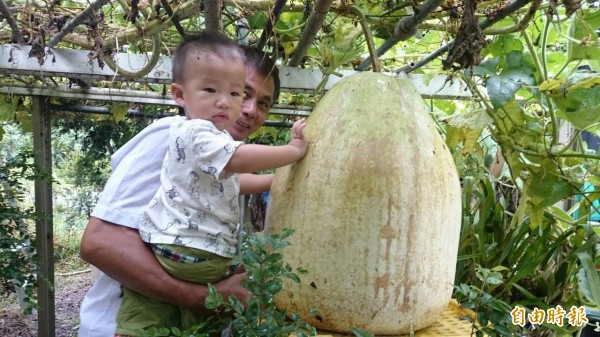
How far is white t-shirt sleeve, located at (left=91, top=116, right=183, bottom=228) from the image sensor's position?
3.54ft

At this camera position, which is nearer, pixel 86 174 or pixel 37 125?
pixel 37 125

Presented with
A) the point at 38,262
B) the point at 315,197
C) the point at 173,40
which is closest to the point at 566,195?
the point at 315,197

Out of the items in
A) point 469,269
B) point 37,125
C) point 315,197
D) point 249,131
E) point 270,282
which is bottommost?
point 469,269

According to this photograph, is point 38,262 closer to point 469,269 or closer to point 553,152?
point 469,269

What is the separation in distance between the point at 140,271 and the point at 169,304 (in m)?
0.11

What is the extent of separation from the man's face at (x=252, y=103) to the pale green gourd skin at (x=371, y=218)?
342 mm

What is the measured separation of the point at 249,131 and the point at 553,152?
2.24ft

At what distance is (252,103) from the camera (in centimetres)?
128

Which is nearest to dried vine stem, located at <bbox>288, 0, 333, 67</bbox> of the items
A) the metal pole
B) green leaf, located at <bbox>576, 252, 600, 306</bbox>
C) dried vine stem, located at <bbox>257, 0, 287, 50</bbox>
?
dried vine stem, located at <bbox>257, 0, 287, 50</bbox>

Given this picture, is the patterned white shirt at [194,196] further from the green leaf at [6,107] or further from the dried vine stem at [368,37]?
the green leaf at [6,107]

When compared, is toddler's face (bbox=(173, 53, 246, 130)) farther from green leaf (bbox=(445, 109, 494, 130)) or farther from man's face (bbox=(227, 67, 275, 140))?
green leaf (bbox=(445, 109, 494, 130))

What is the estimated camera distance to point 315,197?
911mm

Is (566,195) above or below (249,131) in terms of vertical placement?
below

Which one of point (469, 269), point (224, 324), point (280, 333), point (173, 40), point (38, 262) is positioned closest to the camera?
point (280, 333)
